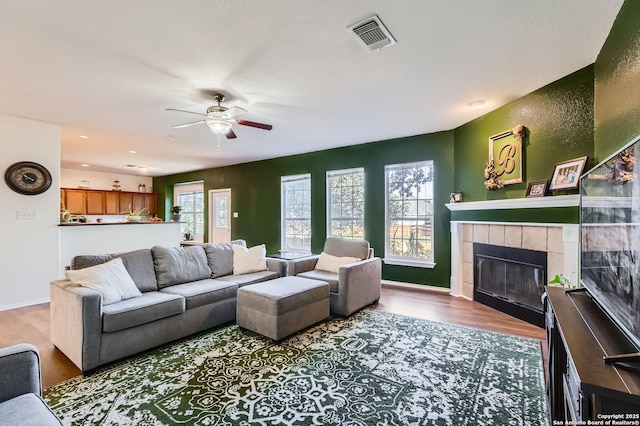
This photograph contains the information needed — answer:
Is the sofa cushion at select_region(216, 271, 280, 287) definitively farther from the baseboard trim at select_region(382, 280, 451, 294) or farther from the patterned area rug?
the baseboard trim at select_region(382, 280, 451, 294)

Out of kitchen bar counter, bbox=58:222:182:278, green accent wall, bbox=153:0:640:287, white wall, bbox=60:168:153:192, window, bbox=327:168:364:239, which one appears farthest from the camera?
white wall, bbox=60:168:153:192

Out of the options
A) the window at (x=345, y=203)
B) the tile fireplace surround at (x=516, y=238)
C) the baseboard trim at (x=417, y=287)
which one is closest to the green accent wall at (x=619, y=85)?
the tile fireplace surround at (x=516, y=238)

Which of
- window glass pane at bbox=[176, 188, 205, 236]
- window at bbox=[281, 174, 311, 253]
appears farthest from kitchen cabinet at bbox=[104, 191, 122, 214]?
window at bbox=[281, 174, 311, 253]

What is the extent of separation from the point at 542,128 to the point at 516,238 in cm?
128

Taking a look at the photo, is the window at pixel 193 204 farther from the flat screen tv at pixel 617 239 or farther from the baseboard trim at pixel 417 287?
the flat screen tv at pixel 617 239

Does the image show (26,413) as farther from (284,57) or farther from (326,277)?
(326,277)

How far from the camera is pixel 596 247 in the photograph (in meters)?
1.60

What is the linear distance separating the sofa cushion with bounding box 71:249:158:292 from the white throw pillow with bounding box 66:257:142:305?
0.50 ft

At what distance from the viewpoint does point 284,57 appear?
246 cm

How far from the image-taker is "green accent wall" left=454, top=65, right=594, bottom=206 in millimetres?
2807

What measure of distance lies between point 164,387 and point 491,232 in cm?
397

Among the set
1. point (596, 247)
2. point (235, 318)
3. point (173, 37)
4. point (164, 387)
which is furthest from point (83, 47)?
point (596, 247)

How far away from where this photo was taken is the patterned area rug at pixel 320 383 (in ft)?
5.87

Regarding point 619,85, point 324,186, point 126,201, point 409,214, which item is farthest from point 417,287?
point 126,201
